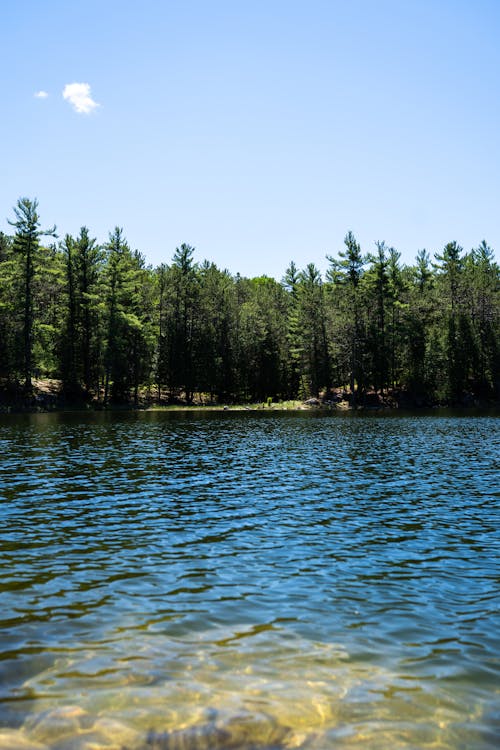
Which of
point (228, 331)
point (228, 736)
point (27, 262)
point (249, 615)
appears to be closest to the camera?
point (228, 736)

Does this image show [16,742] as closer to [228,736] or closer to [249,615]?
[228,736]

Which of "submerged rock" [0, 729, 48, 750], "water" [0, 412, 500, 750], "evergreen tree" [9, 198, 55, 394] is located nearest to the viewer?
"submerged rock" [0, 729, 48, 750]

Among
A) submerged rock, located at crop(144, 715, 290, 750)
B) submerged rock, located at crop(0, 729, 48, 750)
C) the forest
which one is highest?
the forest

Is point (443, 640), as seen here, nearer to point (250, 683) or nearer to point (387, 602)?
point (387, 602)

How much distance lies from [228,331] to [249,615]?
97356 mm

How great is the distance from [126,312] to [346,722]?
3414 inches

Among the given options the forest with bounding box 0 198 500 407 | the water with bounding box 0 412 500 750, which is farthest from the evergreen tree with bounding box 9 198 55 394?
the water with bounding box 0 412 500 750

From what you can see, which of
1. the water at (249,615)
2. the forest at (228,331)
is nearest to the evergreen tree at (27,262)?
the forest at (228,331)

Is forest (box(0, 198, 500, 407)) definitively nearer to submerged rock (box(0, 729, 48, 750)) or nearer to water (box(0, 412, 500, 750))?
water (box(0, 412, 500, 750))

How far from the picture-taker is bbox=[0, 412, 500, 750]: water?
6.80m

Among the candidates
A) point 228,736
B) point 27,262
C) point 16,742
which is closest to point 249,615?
point 228,736

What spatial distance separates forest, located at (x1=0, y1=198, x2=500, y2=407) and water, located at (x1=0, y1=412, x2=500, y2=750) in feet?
223

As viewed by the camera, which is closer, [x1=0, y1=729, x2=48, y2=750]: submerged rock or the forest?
[x1=0, y1=729, x2=48, y2=750]: submerged rock

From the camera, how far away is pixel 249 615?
1013 cm
